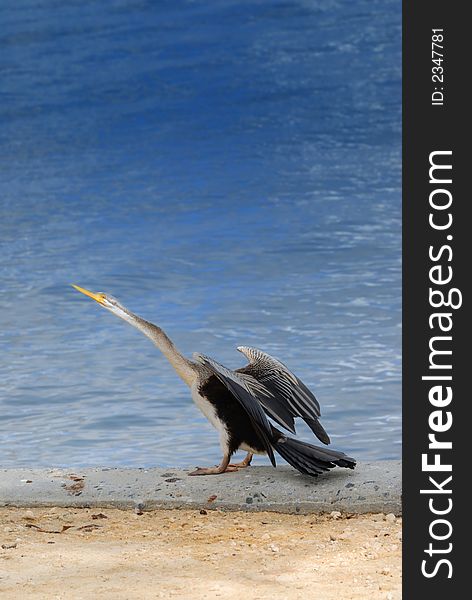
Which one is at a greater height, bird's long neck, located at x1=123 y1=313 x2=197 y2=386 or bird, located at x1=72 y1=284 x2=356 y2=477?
bird's long neck, located at x1=123 y1=313 x2=197 y2=386

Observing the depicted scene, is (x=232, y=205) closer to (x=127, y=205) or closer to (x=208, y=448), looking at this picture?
(x=127, y=205)

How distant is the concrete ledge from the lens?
13.1 feet

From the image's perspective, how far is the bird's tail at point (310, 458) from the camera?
4.09 meters

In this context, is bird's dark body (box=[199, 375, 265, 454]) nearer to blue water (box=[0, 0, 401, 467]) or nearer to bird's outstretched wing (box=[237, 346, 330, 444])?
bird's outstretched wing (box=[237, 346, 330, 444])

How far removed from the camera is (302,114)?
15055 millimetres

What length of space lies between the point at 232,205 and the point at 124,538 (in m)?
6.70

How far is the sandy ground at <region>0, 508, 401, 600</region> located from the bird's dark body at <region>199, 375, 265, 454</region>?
288 mm

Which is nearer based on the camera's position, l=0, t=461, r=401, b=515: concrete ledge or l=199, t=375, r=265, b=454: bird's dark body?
l=0, t=461, r=401, b=515: concrete ledge

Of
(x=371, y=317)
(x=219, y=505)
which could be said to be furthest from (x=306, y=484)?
(x=371, y=317)

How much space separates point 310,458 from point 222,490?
0.29 metres

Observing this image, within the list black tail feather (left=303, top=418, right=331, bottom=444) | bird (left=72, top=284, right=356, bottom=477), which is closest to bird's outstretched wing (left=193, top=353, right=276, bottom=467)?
bird (left=72, top=284, right=356, bottom=477)

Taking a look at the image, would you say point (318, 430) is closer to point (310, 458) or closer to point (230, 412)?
point (310, 458)

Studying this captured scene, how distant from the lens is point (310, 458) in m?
4.11

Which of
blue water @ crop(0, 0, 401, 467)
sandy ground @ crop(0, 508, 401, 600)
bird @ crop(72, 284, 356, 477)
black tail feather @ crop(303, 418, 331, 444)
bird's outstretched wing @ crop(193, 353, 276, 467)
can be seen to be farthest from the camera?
blue water @ crop(0, 0, 401, 467)
